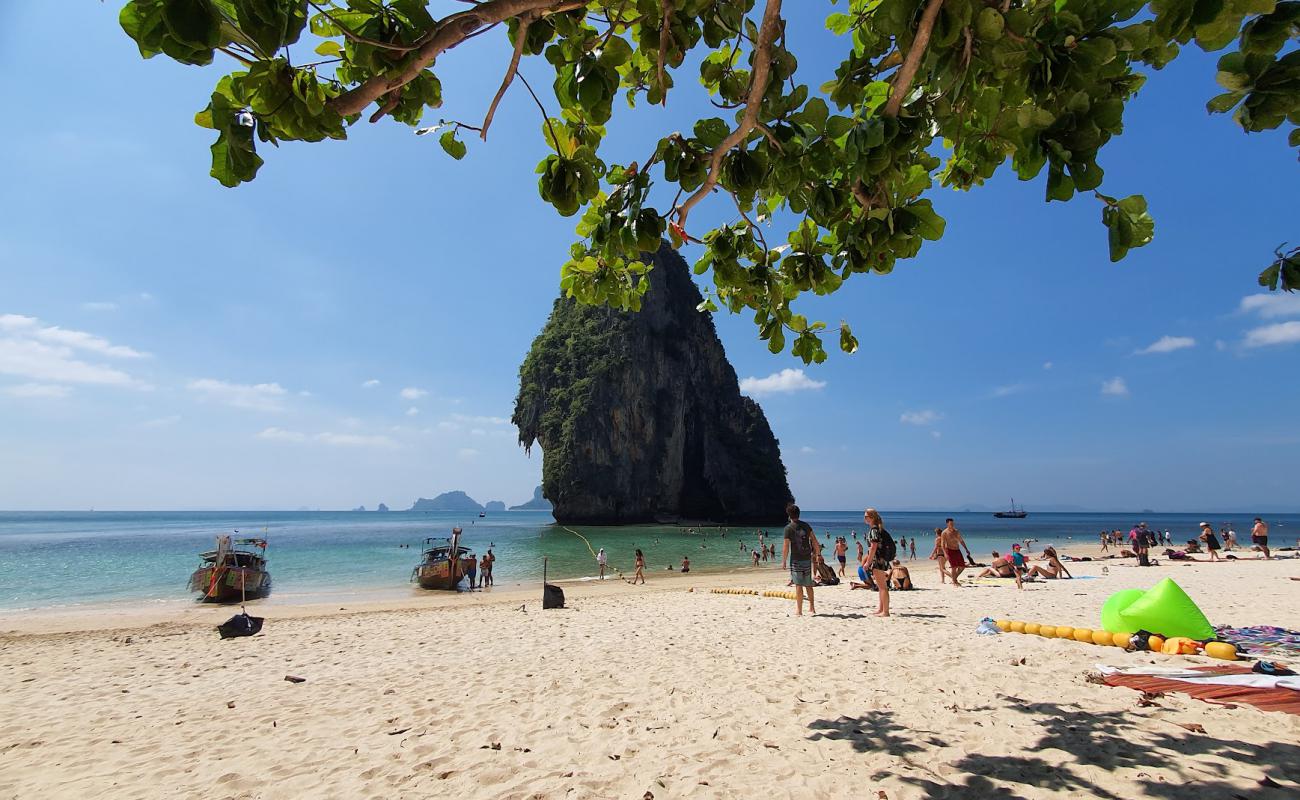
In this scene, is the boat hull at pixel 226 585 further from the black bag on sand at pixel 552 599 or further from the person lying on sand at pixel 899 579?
the person lying on sand at pixel 899 579

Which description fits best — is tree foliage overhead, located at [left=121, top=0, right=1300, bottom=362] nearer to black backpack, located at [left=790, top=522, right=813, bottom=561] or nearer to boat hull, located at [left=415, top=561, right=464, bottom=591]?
black backpack, located at [left=790, top=522, right=813, bottom=561]

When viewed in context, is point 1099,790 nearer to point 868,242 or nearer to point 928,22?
point 868,242

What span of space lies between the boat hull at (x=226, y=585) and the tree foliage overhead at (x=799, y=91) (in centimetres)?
2013

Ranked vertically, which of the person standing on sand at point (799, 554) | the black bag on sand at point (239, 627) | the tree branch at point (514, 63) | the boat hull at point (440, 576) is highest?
the tree branch at point (514, 63)

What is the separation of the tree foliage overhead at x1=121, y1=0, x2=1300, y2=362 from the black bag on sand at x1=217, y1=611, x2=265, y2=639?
1007 centimetres

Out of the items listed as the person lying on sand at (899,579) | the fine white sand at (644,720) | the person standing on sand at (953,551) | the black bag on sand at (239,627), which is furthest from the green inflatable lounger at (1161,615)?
the black bag on sand at (239,627)

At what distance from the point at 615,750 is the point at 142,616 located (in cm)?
1797

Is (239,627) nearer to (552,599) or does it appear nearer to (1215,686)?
(552,599)

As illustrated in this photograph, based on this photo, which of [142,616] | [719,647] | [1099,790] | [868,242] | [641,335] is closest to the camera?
[868,242]

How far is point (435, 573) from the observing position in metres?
21.1

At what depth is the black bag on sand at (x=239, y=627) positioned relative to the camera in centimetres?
939

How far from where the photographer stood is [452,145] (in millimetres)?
2801

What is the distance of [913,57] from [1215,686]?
5.19m

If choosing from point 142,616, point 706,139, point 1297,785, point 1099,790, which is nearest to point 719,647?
point 1099,790
